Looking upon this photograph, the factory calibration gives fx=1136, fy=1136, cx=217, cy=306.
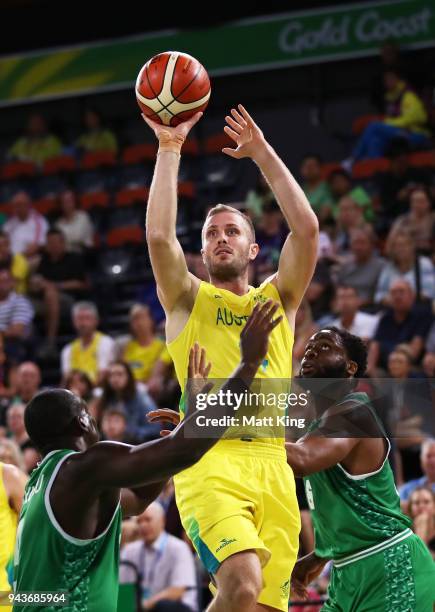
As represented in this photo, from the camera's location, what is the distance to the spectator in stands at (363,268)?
11.4 m

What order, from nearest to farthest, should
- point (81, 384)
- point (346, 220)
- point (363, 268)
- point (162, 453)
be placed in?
point (162, 453) < point (81, 384) < point (363, 268) < point (346, 220)

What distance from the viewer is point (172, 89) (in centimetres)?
560

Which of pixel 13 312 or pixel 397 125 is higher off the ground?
pixel 397 125

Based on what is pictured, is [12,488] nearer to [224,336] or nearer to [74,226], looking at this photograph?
[224,336]

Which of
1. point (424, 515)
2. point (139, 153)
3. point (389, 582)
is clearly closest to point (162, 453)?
point (389, 582)

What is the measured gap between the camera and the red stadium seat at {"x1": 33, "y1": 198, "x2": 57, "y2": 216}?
15.5 metres

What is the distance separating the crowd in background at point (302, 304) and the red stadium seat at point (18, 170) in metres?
0.96

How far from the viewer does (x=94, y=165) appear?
15891 mm

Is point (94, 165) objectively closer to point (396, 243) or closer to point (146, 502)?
point (396, 243)

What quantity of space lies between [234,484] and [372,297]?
6.53 meters

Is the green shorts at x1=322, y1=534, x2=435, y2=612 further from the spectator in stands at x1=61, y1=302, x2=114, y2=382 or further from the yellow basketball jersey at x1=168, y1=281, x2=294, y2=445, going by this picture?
the spectator in stands at x1=61, y1=302, x2=114, y2=382

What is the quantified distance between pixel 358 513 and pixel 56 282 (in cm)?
880

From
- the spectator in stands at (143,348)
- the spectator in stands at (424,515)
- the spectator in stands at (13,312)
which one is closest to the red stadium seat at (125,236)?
the spectator in stands at (13,312)

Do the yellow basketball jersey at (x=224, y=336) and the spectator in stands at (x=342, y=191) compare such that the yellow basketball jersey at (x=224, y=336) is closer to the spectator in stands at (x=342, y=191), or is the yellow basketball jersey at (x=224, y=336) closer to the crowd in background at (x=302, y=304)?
the crowd in background at (x=302, y=304)
